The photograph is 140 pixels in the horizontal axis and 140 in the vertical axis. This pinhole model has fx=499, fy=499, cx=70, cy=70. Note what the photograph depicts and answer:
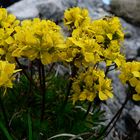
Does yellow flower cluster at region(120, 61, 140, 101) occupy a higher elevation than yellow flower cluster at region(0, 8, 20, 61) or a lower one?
lower

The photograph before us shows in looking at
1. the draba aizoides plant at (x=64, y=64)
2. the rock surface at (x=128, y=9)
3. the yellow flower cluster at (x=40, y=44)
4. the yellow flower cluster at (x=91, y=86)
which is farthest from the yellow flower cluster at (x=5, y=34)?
the rock surface at (x=128, y=9)

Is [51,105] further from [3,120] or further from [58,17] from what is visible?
[58,17]

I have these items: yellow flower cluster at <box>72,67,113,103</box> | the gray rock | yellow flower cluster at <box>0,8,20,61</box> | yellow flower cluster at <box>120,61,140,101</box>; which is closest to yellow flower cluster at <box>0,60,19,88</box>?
yellow flower cluster at <box>0,8,20,61</box>

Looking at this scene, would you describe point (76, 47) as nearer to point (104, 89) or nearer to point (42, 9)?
point (104, 89)

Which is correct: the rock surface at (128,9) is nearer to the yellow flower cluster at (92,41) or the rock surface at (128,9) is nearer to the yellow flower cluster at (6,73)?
the yellow flower cluster at (92,41)

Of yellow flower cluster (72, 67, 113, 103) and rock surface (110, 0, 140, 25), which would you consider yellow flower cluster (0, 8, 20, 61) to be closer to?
yellow flower cluster (72, 67, 113, 103)

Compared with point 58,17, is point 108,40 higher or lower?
higher

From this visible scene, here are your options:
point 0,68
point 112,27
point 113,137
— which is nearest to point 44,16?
point 113,137
